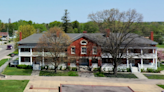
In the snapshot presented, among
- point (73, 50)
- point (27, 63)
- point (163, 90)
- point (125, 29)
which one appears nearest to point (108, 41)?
point (125, 29)

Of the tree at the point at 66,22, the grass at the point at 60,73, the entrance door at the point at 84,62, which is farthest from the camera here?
the tree at the point at 66,22

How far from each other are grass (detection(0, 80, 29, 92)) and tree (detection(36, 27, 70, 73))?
7.84 metres

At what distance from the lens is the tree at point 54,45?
40.7m

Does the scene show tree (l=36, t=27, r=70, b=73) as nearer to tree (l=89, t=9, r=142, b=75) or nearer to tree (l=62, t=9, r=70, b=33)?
tree (l=89, t=9, r=142, b=75)

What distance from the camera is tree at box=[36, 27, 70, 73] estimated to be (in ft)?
134

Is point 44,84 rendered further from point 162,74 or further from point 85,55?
point 162,74

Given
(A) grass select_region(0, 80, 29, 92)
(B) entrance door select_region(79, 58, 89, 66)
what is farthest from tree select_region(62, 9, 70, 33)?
(A) grass select_region(0, 80, 29, 92)

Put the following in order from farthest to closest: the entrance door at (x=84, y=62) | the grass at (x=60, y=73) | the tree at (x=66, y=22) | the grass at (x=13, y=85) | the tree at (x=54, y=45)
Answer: the tree at (x=66, y=22)
the entrance door at (x=84, y=62)
the tree at (x=54, y=45)
the grass at (x=60, y=73)
the grass at (x=13, y=85)

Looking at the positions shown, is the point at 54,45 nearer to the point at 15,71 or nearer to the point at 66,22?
the point at 15,71

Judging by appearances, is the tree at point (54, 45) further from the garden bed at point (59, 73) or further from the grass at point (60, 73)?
the grass at point (60, 73)

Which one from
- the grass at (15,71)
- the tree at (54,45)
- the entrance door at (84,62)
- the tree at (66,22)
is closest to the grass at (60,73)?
the tree at (54,45)

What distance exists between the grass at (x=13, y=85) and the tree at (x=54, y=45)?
7.84m

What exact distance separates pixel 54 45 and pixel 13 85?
465 inches

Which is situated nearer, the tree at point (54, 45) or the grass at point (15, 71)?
the grass at point (15, 71)
